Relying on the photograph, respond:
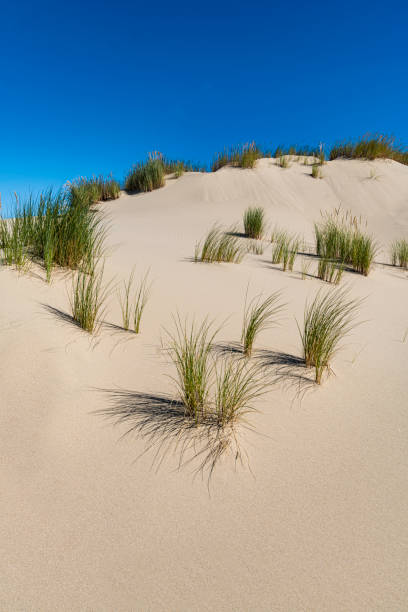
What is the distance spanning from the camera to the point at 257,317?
2.10m

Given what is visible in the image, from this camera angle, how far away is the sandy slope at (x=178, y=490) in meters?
0.94

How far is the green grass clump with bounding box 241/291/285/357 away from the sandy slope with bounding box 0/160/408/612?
149 millimetres

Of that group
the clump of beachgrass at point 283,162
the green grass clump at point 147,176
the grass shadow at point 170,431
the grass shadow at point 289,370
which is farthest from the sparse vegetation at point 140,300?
the clump of beachgrass at point 283,162

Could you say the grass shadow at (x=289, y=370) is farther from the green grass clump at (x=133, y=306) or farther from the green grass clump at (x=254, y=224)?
the green grass clump at (x=254, y=224)

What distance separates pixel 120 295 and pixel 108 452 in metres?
1.47

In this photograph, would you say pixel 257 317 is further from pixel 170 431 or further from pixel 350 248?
pixel 350 248

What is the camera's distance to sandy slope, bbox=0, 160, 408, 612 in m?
Answer: 0.94

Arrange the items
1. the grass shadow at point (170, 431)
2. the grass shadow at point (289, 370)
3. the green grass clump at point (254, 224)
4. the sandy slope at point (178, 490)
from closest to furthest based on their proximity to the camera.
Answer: the sandy slope at point (178, 490)
the grass shadow at point (170, 431)
the grass shadow at point (289, 370)
the green grass clump at point (254, 224)

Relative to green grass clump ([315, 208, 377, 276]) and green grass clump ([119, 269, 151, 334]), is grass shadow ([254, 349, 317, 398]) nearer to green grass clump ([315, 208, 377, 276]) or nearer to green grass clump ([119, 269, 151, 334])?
green grass clump ([119, 269, 151, 334])

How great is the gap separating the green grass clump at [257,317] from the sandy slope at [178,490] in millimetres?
149

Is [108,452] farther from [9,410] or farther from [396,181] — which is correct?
[396,181]

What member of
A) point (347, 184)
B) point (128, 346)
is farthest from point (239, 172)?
point (128, 346)

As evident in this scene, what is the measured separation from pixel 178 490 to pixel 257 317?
1149 mm

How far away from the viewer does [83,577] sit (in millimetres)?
947
